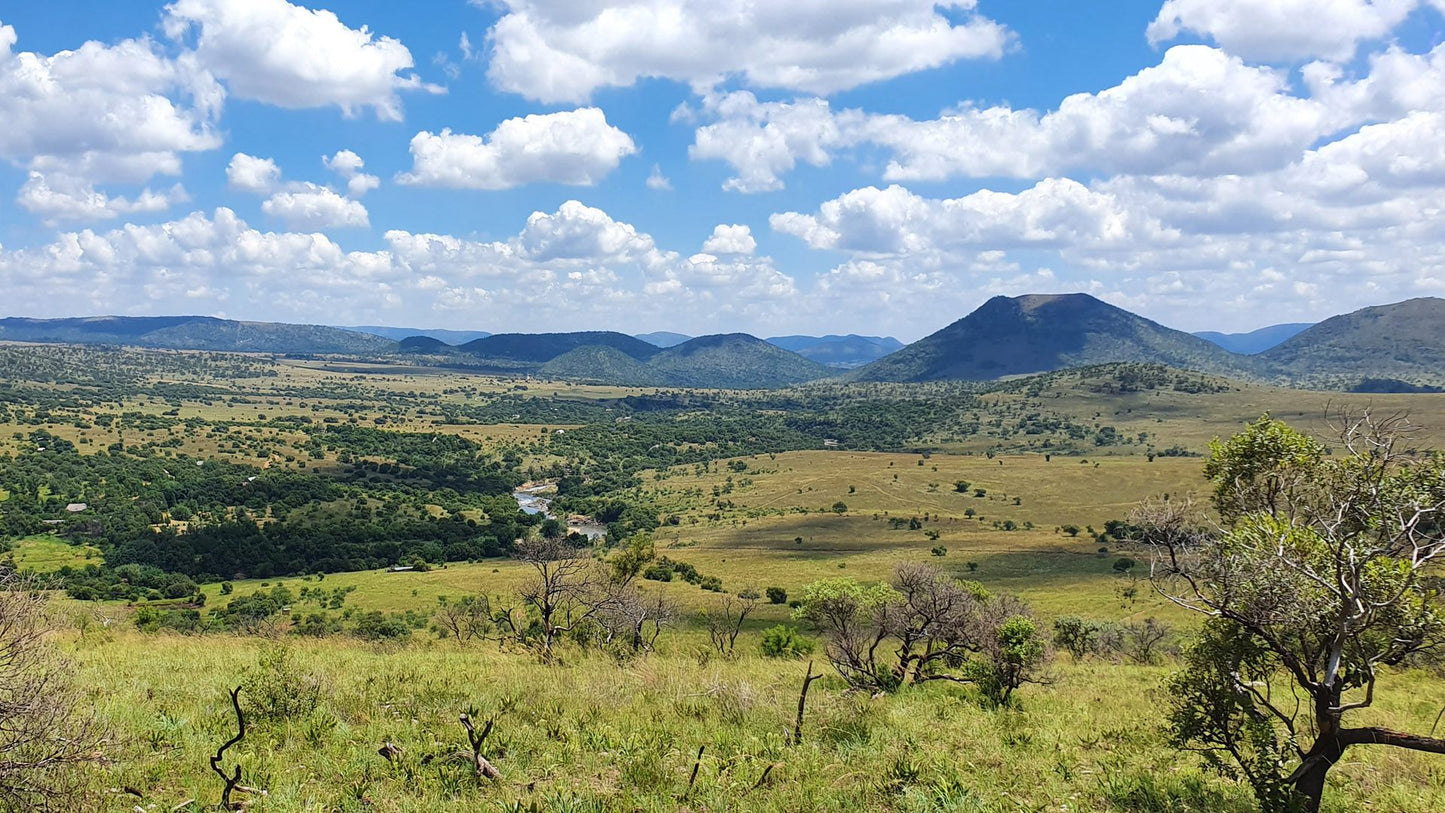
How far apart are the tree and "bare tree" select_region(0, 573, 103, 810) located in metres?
12.2

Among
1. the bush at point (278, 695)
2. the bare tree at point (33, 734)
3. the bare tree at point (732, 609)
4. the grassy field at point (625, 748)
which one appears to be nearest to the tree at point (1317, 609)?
the grassy field at point (625, 748)

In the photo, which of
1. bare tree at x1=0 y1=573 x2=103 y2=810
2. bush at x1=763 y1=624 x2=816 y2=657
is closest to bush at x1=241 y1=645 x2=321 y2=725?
bare tree at x1=0 y1=573 x2=103 y2=810

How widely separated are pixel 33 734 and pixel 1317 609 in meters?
13.2

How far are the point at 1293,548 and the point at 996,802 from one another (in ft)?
15.7

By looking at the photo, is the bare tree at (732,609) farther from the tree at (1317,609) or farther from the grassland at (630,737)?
the tree at (1317,609)

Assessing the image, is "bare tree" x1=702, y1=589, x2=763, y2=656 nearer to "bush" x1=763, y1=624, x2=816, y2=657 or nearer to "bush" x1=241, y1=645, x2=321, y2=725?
"bush" x1=763, y1=624, x2=816, y2=657

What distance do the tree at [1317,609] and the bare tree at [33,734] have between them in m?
12.2

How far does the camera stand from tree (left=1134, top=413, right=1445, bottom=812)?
7824mm

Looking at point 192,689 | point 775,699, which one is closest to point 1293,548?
point 775,699

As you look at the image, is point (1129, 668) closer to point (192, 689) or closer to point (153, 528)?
point (192, 689)

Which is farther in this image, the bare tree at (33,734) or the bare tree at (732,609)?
the bare tree at (732,609)

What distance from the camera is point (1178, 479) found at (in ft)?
462

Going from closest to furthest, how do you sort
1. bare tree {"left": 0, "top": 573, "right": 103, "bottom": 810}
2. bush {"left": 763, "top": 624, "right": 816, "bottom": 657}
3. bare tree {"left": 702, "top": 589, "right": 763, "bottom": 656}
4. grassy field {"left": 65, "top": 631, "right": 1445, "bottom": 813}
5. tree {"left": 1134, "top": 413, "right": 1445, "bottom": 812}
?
1. bare tree {"left": 0, "top": 573, "right": 103, "bottom": 810}
2. tree {"left": 1134, "top": 413, "right": 1445, "bottom": 812}
3. grassy field {"left": 65, "top": 631, "right": 1445, "bottom": 813}
4. bush {"left": 763, "top": 624, "right": 816, "bottom": 657}
5. bare tree {"left": 702, "top": 589, "right": 763, "bottom": 656}

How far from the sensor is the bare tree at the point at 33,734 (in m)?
5.97
